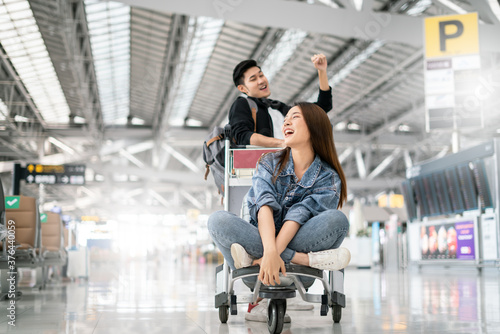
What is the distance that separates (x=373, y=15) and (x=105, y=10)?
28.0 ft

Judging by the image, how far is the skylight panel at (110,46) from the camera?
15695 millimetres

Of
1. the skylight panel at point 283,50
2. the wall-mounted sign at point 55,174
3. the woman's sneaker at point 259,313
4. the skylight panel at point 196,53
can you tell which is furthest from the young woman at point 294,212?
the wall-mounted sign at point 55,174

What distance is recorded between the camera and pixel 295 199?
2.78 m

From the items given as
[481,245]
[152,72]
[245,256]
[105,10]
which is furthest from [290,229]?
[152,72]

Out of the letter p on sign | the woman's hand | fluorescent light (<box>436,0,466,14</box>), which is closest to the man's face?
the woman's hand

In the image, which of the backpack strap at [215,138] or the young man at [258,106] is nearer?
the young man at [258,106]

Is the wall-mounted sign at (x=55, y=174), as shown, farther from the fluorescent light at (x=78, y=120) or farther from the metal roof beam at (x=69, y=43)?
the fluorescent light at (x=78, y=120)

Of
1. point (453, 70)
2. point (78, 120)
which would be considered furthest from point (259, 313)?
point (78, 120)

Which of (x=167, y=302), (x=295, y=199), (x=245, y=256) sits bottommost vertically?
(x=167, y=302)

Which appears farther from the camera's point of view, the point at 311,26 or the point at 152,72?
the point at 152,72

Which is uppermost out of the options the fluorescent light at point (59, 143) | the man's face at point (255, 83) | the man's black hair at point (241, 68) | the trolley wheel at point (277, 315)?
the fluorescent light at point (59, 143)

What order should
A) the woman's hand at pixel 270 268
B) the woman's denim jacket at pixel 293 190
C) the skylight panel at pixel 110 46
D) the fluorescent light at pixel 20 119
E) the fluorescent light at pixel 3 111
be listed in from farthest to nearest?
the fluorescent light at pixel 20 119, the fluorescent light at pixel 3 111, the skylight panel at pixel 110 46, the woman's denim jacket at pixel 293 190, the woman's hand at pixel 270 268

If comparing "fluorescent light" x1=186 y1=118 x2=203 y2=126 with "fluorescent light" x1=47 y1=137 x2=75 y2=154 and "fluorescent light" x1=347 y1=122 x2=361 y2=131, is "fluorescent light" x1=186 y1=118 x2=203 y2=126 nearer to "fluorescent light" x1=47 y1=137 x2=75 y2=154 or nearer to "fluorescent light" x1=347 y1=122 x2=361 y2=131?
"fluorescent light" x1=47 y1=137 x2=75 y2=154

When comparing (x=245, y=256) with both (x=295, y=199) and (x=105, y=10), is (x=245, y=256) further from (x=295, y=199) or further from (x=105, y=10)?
(x=105, y=10)
